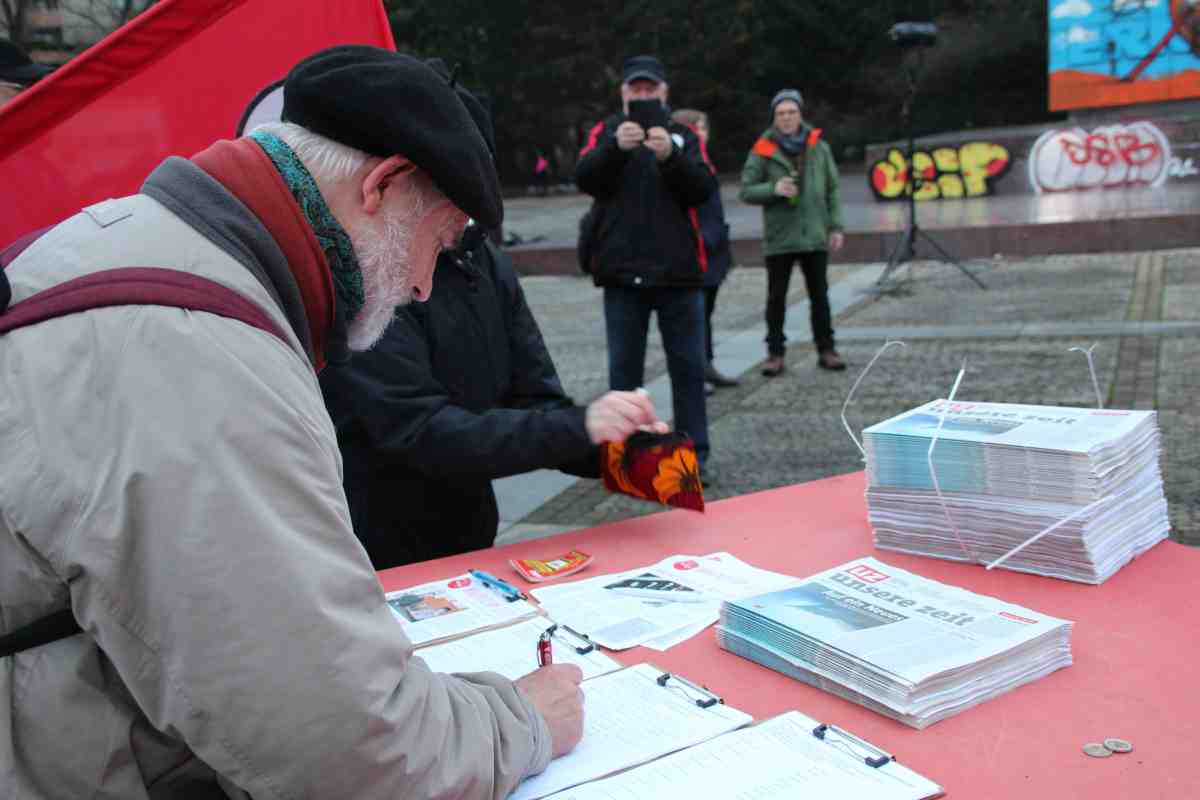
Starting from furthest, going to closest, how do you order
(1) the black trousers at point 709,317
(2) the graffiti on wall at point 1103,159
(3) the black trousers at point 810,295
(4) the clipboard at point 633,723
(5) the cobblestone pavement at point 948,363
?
(2) the graffiti on wall at point 1103,159 → (3) the black trousers at point 810,295 → (1) the black trousers at point 709,317 → (5) the cobblestone pavement at point 948,363 → (4) the clipboard at point 633,723

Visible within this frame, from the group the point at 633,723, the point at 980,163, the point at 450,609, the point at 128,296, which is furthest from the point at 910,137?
the point at 128,296

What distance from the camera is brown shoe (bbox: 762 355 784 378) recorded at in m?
7.71

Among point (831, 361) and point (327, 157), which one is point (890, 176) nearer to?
point (831, 361)

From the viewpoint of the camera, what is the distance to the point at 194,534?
3.39 feet

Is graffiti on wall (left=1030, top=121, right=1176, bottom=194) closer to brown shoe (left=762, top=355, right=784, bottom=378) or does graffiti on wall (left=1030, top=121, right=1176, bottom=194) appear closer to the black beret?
brown shoe (left=762, top=355, right=784, bottom=378)

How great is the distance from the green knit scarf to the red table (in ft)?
2.53

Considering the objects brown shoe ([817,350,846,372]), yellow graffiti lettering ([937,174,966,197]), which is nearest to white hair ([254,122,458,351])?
brown shoe ([817,350,846,372])

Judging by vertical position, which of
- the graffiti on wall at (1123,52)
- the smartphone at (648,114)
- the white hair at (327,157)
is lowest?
the white hair at (327,157)

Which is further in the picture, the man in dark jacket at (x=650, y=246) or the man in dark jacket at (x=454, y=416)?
the man in dark jacket at (x=650, y=246)

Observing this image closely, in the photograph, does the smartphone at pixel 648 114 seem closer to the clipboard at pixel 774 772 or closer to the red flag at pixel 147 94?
the red flag at pixel 147 94

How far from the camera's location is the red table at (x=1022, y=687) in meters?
1.40

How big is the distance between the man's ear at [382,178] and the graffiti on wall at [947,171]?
18.5 meters

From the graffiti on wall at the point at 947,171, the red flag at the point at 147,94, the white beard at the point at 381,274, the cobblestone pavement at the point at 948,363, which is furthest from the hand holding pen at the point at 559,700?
the graffiti on wall at the point at 947,171

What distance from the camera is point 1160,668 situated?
5.42 feet
